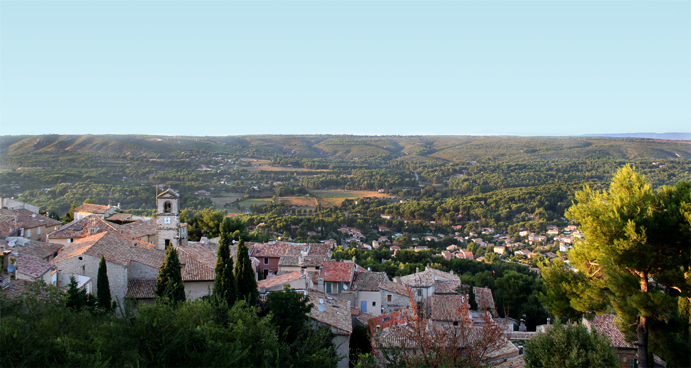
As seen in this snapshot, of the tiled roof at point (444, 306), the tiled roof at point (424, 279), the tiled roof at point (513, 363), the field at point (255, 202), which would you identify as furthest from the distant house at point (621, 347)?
the field at point (255, 202)

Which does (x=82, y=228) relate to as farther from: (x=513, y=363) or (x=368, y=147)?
(x=368, y=147)

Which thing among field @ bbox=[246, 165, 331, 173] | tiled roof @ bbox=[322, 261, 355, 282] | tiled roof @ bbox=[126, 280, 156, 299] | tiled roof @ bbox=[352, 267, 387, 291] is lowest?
tiled roof @ bbox=[352, 267, 387, 291]

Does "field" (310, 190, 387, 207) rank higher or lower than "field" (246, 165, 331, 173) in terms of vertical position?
lower

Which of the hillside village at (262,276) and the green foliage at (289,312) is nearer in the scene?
the green foliage at (289,312)

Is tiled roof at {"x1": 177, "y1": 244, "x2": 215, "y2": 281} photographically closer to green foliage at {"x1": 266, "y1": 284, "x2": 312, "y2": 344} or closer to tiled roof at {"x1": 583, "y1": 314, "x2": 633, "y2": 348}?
green foliage at {"x1": 266, "y1": 284, "x2": 312, "y2": 344}

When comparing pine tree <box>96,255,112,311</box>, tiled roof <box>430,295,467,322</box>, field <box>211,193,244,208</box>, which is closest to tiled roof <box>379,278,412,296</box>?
tiled roof <box>430,295,467,322</box>

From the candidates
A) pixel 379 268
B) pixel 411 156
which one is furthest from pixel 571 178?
pixel 379 268

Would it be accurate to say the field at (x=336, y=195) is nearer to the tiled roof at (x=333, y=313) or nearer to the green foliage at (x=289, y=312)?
the tiled roof at (x=333, y=313)

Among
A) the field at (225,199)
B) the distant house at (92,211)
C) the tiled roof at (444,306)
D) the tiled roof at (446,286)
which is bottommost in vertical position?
the field at (225,199)
